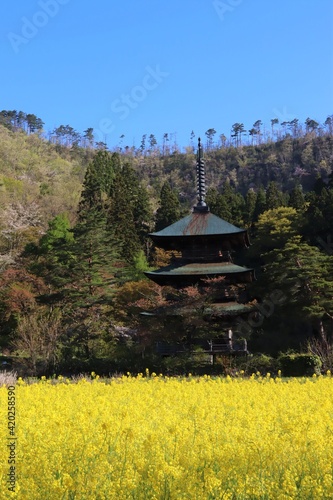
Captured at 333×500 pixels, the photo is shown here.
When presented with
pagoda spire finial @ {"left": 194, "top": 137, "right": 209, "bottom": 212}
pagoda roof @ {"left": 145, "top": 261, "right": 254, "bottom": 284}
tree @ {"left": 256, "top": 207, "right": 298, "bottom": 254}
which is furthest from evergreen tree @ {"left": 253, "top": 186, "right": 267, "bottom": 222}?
pagoda roof @ {"left": 145, "top": 261, "right": 254, "bottom": 284}

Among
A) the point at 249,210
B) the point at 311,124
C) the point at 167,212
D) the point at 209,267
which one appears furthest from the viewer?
the point at 311,124

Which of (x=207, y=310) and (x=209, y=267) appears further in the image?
(x=209, y=267)

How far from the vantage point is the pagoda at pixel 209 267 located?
2481 cm

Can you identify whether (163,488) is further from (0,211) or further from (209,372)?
(0,211)

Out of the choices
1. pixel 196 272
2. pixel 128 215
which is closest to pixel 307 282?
pixel 196 272

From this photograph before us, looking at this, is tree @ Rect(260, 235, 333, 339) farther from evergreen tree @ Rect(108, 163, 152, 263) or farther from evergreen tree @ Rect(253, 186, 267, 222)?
evergreen tree @ Rect(253, 186, 267, 222)

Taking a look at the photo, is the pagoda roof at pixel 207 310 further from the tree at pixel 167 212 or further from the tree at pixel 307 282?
the tree at pixel 167 212

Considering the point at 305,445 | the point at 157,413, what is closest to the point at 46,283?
the point at 157,413

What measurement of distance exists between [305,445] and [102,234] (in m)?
30.1

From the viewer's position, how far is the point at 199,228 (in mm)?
27188

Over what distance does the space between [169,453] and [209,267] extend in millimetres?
21370

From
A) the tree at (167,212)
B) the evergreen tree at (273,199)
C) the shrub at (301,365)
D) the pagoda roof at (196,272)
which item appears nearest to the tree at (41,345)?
the pagoda roof at (196,272)

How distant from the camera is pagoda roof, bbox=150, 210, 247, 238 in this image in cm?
2680

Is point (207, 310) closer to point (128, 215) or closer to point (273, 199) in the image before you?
point (128, 215)
